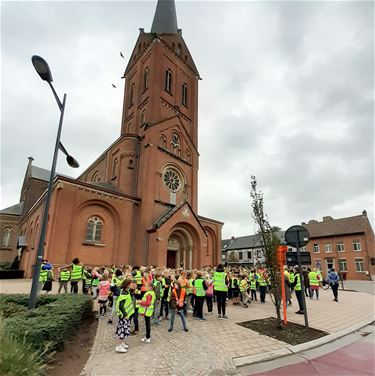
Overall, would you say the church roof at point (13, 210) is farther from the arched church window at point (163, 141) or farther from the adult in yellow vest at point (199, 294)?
the adult in yellow vest at point (199, 294)

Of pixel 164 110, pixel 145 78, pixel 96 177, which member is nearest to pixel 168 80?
pixel 145 78

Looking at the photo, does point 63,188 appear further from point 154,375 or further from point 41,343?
point 154,375

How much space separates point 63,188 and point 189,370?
1691 centimetres

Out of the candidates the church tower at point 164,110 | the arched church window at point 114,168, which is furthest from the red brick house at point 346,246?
the arched church window at point 114,168

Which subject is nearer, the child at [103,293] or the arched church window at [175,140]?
the child at [103,293]

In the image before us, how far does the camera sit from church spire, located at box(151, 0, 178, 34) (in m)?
33.9

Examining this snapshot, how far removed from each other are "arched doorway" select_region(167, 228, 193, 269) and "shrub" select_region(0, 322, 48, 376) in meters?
19.9

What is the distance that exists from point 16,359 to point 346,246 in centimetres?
Result: 4693

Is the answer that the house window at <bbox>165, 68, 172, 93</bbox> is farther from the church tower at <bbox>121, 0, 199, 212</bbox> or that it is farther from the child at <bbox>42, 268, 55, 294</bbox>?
the child at <bbox>42, 268, 55, 294</bbox>

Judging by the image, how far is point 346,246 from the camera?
40.3m

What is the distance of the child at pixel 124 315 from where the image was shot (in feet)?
19.0

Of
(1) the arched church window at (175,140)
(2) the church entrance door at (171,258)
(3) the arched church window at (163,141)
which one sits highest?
(1) the arched church window at (175,140)

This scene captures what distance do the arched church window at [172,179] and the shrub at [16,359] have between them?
21572 millimetres

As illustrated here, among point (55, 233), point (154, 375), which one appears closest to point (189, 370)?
point (154, 375)
